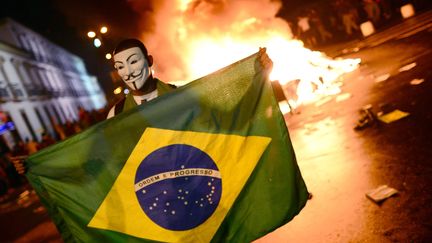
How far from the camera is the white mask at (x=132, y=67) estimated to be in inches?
135

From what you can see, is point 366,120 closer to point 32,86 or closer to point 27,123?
point 27,123

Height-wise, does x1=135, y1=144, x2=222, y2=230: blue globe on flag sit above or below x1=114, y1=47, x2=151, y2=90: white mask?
below

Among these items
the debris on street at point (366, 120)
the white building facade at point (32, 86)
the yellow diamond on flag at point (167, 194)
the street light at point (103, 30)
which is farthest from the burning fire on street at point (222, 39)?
the white building facade at point (32, 86)

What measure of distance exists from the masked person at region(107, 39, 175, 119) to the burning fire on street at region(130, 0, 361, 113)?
8292 millimetres

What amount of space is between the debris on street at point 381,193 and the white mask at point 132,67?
2.68m

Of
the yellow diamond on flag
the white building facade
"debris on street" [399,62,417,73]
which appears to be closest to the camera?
the yellow diamond on flag

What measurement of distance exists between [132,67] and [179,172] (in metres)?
1.22

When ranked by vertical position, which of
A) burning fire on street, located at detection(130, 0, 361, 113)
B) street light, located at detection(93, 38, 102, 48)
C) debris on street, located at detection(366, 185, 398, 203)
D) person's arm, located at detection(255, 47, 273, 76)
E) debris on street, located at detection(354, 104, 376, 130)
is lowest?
debris on street, located at detection(366, 185, 398, 203)

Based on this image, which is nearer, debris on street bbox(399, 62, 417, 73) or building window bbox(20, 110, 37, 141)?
debris on street bbox(399, 62, 417, 73)

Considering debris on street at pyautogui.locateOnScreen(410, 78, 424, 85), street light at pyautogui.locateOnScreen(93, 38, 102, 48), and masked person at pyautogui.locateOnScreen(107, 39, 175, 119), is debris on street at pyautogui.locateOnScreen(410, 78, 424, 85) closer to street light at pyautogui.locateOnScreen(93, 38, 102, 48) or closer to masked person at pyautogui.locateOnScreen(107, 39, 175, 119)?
masked person at pyautogui.locateOnScreen(107, 39, 175, 119)

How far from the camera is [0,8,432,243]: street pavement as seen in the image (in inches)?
136

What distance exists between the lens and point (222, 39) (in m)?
12.5

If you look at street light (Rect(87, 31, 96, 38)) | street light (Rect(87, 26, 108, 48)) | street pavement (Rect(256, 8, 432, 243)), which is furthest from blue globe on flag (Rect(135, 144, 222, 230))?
street light (Rect(87, 31, 96, 38))

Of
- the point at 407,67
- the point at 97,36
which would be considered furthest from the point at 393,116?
the point at 97,36
